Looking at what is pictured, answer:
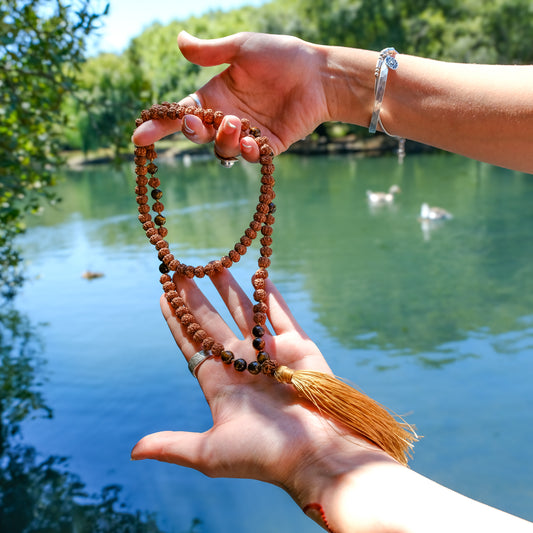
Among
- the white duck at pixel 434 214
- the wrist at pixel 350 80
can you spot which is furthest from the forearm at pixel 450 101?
the white duck at pixel 434 214

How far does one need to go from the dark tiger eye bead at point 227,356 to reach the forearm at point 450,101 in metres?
1.07

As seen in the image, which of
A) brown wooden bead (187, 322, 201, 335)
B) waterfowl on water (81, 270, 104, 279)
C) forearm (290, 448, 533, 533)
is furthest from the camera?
waterfowl on water (81, 270, 104, 279)

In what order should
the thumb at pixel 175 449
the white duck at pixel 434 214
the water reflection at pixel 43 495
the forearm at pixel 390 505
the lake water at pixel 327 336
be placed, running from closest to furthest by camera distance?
the forearm at pixel 390 505
the thumb at pixel 175 449
the water reflection at pixel 43 495
the lake water at pixel 327 336
the white duck at pixel 434 214

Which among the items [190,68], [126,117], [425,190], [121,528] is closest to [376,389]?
[121,528]

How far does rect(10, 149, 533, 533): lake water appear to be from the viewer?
400cm

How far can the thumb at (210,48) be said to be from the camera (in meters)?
1.99

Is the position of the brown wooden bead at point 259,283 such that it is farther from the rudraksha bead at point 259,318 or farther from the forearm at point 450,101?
the forearm at point 450,101

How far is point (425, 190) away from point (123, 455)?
1360cm

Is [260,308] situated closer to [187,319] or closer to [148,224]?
[187,319]

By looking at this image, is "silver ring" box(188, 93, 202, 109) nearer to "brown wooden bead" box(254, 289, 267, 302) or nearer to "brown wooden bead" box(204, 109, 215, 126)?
"brown wooden bead" box(204, 109, 215, 126)

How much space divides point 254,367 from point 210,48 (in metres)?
1.21

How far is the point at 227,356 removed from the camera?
5.97ft

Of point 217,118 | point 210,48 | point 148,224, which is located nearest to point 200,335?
point 148,224

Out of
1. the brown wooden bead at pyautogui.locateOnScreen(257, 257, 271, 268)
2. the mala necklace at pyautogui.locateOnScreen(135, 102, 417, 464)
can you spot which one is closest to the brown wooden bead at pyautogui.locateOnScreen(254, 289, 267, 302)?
the mala necklace at pyautogui.locateOnScreen(135, 102, 417, 464)
